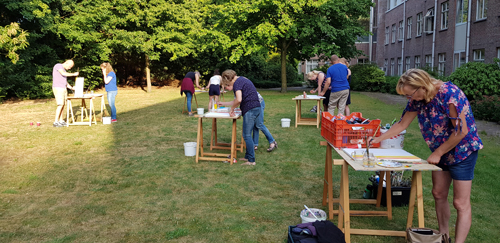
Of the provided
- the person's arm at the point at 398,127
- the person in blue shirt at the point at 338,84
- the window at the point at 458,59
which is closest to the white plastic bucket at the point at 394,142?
the person's arm at the point at 398,127

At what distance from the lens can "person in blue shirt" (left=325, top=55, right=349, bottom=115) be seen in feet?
31.6

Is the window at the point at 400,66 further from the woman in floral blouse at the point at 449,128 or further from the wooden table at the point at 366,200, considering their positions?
the woman in floral blouse at the point at 449,128

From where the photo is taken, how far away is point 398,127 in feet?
12.6

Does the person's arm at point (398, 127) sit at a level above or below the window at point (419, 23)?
below

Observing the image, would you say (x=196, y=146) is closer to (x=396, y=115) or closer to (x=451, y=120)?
(x=451, y=120)

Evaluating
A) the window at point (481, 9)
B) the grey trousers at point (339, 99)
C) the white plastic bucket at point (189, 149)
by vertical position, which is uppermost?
the window at point (481, 9)

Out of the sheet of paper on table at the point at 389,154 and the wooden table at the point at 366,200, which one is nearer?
the wooden table at the point at 366,200

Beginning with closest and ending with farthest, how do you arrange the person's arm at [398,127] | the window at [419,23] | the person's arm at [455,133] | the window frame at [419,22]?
the person's arm at [455,133]
the person's arm at [398,127]
the window frame at [419,22]
the window at [419,23]

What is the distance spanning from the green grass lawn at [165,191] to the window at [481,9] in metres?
11.6

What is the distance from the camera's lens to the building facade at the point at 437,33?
58.5 feet

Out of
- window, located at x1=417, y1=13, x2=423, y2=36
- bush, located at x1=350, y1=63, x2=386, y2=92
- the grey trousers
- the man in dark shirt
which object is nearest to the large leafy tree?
bush, located at x1=350, y1=63, x2=386, y2=92

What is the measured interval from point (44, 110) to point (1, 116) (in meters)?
1.75

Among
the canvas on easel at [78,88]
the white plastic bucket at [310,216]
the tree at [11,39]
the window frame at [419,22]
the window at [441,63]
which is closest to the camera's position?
the white plastic bucket at [310,216]

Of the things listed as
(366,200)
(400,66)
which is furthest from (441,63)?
(366,200)
